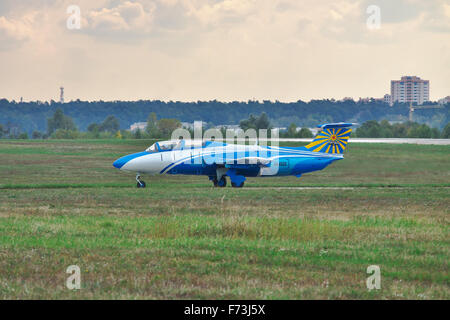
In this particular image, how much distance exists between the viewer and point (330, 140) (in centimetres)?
3628

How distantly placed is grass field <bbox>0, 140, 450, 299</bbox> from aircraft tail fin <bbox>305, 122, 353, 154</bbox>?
636cm

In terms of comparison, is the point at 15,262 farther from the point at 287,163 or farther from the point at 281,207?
the point at 287,163

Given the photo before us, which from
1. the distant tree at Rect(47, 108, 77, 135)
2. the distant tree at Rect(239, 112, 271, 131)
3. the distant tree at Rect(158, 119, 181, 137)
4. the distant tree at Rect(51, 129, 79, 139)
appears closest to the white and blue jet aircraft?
the distant tree at Rect(239, 112, 271, 131)

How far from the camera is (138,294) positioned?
1005 centimetres

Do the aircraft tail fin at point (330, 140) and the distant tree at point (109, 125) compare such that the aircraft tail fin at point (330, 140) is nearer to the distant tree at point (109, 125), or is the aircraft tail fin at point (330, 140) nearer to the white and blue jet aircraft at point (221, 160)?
the white and blue jet aircraft at point (221, 160)

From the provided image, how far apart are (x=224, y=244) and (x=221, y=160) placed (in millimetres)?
19654

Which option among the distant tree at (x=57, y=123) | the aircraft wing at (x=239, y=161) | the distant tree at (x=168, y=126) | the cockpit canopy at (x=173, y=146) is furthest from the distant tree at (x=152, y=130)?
the aircraft wing at (x=239, y=161)

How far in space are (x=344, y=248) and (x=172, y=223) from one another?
4.68 m


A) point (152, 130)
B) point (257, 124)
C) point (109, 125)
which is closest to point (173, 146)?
point (257, 124)

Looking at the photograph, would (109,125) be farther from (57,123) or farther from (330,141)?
(330,141)

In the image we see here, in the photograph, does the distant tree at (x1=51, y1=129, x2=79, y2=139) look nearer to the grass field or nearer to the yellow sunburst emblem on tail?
the yellow sunburst emblem on tail

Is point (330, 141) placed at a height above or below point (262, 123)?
below

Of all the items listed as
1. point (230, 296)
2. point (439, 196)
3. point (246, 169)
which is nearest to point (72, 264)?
point (230, 296)

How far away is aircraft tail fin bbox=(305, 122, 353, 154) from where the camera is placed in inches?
1423
